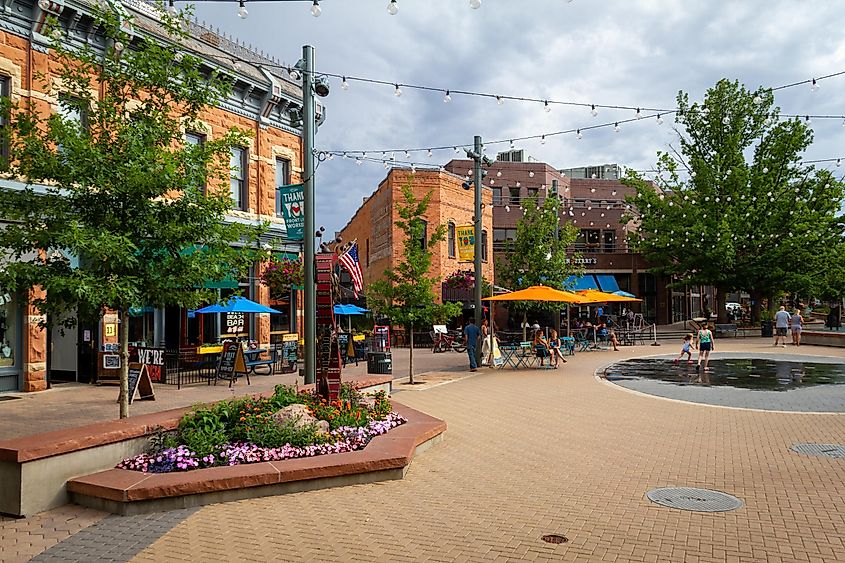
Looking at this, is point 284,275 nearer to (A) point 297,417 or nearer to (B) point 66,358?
(B) point 66,358

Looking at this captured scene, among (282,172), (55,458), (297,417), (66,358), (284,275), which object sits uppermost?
(282,172)

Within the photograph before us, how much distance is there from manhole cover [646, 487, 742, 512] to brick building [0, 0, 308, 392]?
7.71 meters

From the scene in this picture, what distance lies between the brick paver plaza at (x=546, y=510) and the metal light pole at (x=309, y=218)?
9.62ft

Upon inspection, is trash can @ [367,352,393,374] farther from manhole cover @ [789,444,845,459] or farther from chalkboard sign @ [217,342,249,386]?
manhole cover @ [789,444,845,459]

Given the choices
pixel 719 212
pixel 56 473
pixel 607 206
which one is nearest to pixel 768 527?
pixel 56 473

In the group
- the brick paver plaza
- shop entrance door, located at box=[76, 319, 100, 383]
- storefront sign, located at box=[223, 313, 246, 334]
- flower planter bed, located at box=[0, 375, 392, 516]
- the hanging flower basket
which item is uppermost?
the hanging flower basket

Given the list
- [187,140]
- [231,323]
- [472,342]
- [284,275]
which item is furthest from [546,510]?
[231,323]

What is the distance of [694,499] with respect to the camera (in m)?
6.93

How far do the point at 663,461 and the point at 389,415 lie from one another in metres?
3.83

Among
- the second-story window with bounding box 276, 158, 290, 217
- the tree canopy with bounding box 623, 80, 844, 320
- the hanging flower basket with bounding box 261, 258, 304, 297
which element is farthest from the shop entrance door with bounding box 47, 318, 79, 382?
the tree canopy with bounding box 623, 80, 844, 320

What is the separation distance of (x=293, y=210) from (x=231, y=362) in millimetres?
4889

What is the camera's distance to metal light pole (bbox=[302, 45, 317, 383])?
40.0 ft

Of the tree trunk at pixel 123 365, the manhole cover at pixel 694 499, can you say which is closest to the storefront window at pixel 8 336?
the tree trunk at pixel 123 365

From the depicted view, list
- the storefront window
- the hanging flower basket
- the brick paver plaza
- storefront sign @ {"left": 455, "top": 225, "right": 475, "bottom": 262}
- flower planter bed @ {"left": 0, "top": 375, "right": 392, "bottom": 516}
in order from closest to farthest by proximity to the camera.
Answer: the brick paver plaza < flower planter bed @ {"left": 0, "top": 375, "right": 392, "bottom": 516} < the storefront window < the hanging flower basket < storefront sign @ {"left": 455, "top": 225, "right": 475, "bottom": 262}
